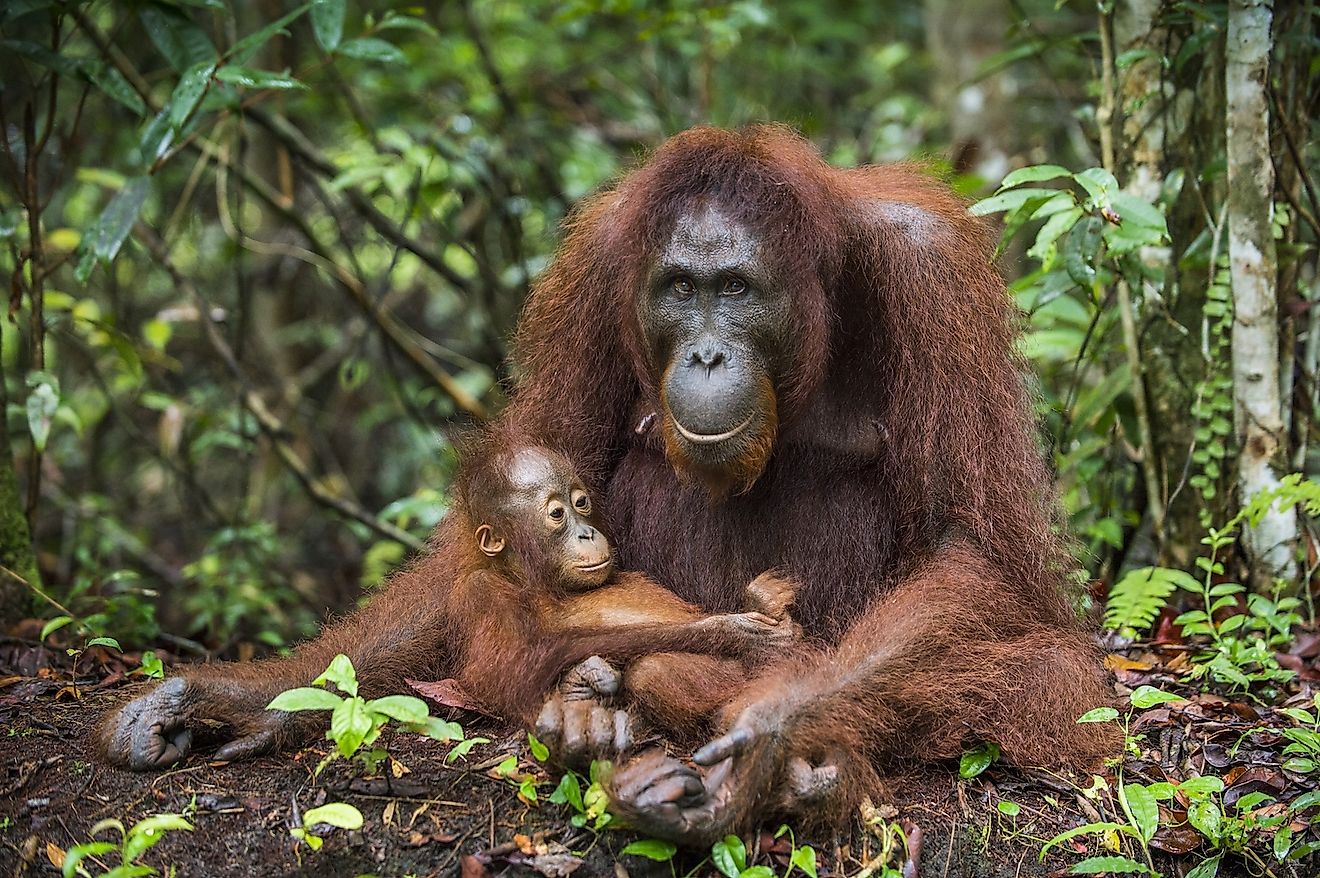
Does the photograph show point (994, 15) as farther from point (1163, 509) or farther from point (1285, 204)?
point (1163, 509)

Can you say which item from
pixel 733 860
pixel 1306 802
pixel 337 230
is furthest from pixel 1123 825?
pixel 337 230

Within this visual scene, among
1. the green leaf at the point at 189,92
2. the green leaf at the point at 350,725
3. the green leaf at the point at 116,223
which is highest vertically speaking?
the green leaf at the point at 189,92

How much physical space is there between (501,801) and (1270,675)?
6.87ft

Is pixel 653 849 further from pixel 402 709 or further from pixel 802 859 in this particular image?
pixel 402 709

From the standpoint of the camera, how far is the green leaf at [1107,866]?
259cm

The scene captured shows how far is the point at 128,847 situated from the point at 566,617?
115 centimetres

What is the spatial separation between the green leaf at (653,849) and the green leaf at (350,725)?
1.89ft

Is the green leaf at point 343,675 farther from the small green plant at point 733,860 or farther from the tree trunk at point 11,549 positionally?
the tree trunk at point 11,549

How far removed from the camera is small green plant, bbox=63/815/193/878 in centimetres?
227

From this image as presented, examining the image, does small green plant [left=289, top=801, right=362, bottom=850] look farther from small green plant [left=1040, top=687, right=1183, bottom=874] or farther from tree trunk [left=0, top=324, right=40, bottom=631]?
tree trunk [left=0, top=324, right=40, bottom=631]

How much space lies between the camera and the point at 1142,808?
9.05 feet

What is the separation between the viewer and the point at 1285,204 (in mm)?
3977

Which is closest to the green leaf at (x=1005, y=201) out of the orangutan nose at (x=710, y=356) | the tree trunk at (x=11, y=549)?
the orangutan nose at (x=710, y=356)

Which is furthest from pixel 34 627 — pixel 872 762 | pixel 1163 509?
pixel 1163 509
